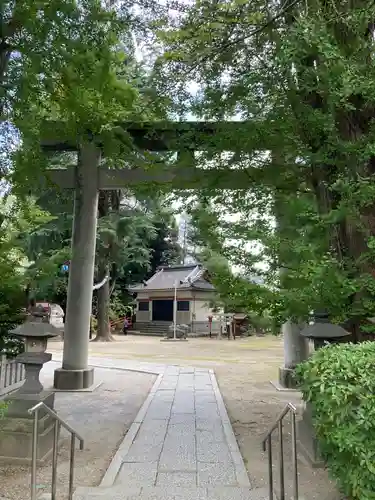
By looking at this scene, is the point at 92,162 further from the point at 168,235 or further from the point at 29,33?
the point at 168,235

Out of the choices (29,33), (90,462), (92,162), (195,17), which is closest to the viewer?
(29,33)

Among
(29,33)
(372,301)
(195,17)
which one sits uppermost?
(195,17)

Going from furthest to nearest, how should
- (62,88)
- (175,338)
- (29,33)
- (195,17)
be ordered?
(175,338) < (195,17) < (62,88) < (29,33)

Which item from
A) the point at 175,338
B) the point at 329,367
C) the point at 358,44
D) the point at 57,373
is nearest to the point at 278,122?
the point at 358,44

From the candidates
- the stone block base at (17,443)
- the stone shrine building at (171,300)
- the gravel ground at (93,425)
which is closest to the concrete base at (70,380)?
the gravel ground at (93,425)

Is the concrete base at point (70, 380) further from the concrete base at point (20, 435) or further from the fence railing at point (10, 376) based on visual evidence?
the concrete base at point (20, 435)

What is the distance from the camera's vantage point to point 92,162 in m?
8.88

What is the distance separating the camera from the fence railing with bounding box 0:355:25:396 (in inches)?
264

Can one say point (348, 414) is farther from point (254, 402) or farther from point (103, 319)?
point (103, 319)

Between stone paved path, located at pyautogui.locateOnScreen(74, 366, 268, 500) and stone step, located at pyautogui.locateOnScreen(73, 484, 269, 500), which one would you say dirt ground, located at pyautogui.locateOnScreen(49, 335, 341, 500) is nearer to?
stone paved path, located at pyautogui.locateOnScreen(74, 366, 268, 500)

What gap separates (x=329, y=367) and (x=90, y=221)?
699cm

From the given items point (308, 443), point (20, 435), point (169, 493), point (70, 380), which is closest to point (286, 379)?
point (70, 380)

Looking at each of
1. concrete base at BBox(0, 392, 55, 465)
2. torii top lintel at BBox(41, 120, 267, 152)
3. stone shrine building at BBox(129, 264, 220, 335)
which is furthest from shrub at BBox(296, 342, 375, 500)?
stone shrine building at BBox(129, 264, 220, 335)

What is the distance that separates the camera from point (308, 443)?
4629 mm
